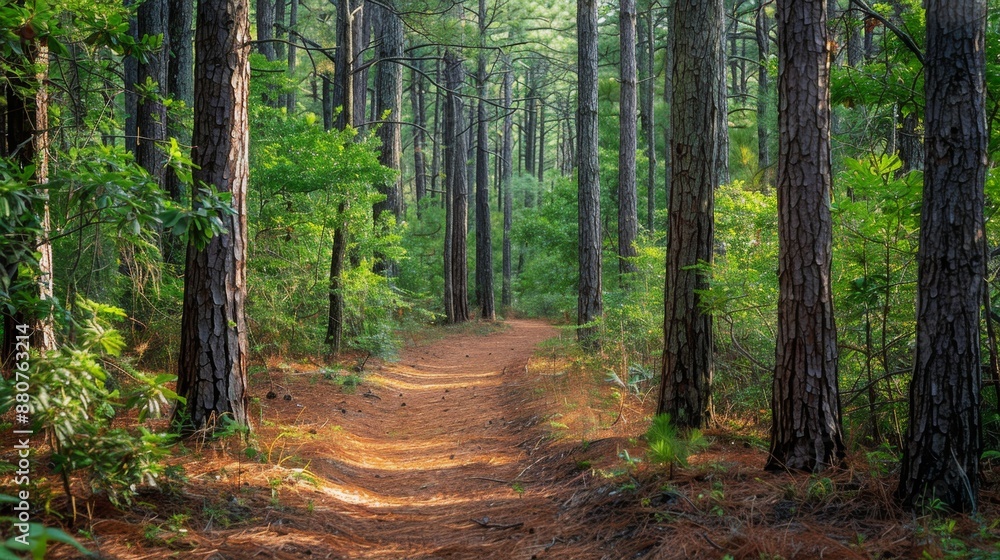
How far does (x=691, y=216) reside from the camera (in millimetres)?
6051

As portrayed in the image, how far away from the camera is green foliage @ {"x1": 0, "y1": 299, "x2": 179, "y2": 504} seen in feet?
11.1

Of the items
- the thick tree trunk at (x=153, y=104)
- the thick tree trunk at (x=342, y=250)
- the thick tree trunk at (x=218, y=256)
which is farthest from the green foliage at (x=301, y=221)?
the thick tree trunk at (x=218, y=256)

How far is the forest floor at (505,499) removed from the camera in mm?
3615

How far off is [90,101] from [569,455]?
17.9ft

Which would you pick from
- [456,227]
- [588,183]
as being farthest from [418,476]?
[456,227]

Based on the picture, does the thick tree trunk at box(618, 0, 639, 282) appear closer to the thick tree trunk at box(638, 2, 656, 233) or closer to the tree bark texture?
the thick tree trunk at box(638, 2, 656, 233)

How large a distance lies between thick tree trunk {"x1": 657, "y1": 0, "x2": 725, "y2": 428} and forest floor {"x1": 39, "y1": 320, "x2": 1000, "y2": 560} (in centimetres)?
43

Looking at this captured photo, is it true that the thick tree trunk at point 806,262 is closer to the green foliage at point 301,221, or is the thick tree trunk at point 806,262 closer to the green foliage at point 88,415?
the green foliage at point 88,415

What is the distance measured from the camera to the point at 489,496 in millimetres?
5555

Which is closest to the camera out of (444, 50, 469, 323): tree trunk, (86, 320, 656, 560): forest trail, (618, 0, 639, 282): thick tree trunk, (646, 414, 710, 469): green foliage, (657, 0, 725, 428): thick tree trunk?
(86, 320, 656, 560): forest trail

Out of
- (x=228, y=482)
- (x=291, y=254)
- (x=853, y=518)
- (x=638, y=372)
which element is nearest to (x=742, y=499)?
(x=853, y=518)

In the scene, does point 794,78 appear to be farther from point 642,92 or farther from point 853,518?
point 642,92

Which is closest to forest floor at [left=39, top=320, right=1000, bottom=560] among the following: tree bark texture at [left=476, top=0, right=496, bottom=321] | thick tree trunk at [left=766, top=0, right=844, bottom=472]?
thick tree trunk at [left=766, top=0, right=844, bottom=472]

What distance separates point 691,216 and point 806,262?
154cm
